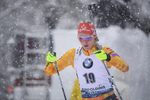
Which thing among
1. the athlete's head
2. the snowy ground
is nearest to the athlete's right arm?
the athlete's head

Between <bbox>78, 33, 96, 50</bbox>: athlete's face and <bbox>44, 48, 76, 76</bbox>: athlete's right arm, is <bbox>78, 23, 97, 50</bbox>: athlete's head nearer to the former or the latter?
<bbox>78, 33, 96, 50</bbox>: athlete's face

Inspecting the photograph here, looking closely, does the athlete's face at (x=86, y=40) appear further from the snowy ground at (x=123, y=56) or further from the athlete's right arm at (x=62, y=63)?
the snowy ground at (x=123, y=56)

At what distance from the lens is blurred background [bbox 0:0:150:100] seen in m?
→ 4.34

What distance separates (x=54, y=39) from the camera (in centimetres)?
448

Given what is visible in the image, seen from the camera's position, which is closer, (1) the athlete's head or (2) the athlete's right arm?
(1) the athlete's head

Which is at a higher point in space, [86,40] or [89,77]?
[86,40]

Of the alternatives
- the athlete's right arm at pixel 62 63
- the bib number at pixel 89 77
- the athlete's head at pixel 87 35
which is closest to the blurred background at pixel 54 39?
the athlete's right arm at pixel 62 63

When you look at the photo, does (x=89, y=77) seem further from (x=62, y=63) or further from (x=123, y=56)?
(x=123, y=56)

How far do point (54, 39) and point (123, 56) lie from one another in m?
1.67

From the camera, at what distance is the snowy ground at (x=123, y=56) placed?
4.24m

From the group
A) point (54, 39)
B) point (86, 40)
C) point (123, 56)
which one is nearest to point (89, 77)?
point (86, 40)

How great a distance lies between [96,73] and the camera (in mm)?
2008

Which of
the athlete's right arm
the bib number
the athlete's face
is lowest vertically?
the bib number

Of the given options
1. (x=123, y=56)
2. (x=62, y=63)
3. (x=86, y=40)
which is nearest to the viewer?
(x=86, y=40)
